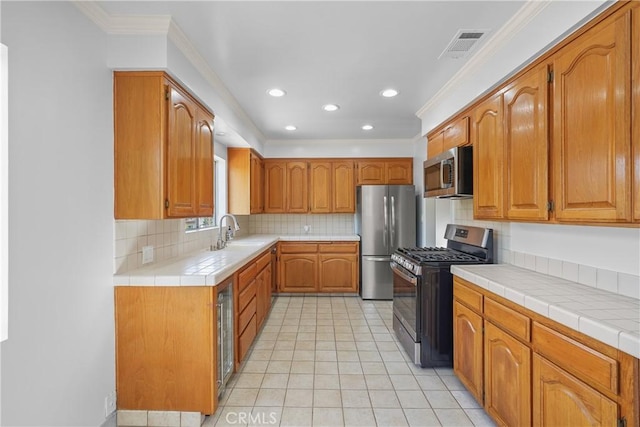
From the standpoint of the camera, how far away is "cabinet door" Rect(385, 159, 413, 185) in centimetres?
499

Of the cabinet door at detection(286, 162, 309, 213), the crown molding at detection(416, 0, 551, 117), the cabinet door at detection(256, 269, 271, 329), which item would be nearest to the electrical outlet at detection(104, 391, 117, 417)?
the cabinet door at detection(256, 269, 271, 329)

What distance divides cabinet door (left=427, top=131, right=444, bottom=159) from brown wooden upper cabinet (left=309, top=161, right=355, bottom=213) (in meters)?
1.81

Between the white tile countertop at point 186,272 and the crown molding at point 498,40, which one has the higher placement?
the crown molding at point 498,40

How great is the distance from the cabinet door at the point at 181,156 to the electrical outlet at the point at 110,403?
3.59 ft

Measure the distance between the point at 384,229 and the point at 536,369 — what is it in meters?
3.20

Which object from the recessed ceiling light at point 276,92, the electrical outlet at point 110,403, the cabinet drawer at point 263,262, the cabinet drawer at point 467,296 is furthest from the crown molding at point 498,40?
the electrical outlet at point 110,403

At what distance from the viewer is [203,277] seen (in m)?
1.85

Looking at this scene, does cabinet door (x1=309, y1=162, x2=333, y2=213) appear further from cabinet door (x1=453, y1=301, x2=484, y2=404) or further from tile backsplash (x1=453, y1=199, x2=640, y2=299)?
cabinet door (x1=453, y1=301, x2=484, y2=404)

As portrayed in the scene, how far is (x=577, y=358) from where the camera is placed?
1206 mm

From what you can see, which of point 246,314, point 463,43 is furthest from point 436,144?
point 246,314

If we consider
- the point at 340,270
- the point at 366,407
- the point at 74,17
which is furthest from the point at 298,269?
the point at 74,17

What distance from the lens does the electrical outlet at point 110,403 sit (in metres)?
1.77

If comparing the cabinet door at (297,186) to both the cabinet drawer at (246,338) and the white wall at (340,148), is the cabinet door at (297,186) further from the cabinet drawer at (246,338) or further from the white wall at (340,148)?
the cabinet drawer at (246,338)

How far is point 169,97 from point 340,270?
3460 millimetres
